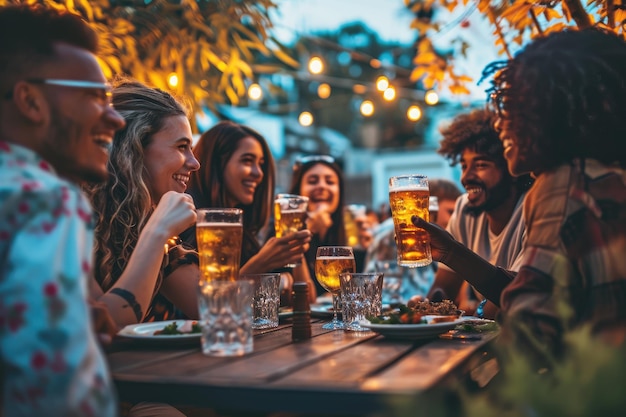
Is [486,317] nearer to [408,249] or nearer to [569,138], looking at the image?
[408,249]

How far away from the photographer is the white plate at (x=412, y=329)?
85.8 inches

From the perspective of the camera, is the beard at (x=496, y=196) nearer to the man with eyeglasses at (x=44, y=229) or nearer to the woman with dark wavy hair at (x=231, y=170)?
the woman with dark wavy hair at (x=231, y=170)

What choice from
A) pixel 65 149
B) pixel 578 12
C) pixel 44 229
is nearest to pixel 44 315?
pixel 44 229

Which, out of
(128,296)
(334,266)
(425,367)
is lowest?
(425,367)

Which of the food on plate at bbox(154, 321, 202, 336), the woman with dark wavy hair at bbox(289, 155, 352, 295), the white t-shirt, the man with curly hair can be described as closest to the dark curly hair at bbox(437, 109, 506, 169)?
the man with curly hair

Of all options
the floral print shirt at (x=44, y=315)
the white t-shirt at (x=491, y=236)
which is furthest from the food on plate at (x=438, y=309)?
the floral print shirt at (x=44, y=315)

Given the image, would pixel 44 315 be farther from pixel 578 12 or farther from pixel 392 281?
pixel 392 281

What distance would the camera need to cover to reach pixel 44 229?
1364mm

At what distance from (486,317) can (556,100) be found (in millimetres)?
1442

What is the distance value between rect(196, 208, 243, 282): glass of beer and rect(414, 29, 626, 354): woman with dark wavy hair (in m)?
0.90

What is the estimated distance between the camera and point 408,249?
276 centimetres

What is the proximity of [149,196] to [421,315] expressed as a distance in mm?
1254

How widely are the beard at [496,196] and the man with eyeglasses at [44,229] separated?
103 inches

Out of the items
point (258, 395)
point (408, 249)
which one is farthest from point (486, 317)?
point (258, 395)
